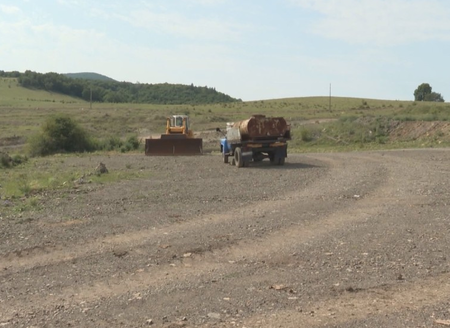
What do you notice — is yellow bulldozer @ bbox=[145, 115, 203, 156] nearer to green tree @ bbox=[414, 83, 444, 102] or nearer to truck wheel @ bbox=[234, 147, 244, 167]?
truck wheel @ bbox=[234, 147, 244, 167]

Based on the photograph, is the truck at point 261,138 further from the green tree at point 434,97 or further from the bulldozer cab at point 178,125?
the green tree at point 434,97

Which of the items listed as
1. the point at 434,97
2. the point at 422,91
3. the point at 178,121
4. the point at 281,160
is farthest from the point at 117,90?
the point at 281,160

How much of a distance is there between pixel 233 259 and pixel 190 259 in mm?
615

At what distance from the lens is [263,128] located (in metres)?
23.1

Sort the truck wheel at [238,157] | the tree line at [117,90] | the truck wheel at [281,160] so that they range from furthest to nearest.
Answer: the tree line at [117,90] < the truck wheel at [281,160] < the truck wheel at [238,157]

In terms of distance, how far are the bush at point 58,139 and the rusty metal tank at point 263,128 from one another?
23.5 m

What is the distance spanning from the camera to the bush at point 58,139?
4228 cm

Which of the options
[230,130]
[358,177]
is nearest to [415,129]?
[230,130]

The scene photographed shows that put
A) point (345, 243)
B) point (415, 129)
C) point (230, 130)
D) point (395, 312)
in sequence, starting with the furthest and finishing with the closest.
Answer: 1. point (415, 129)
2. point (230, 130)
3. point (345, 243)
4. point (395, 312)

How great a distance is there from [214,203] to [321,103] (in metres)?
100

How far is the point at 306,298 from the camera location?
6.21m

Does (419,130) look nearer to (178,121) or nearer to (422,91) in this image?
(178,121)

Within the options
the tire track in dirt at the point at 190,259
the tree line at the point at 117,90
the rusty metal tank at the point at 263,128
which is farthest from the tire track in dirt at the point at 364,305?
the tree line at the point at 117,90

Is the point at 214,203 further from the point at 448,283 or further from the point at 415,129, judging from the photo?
the point at 415,129
